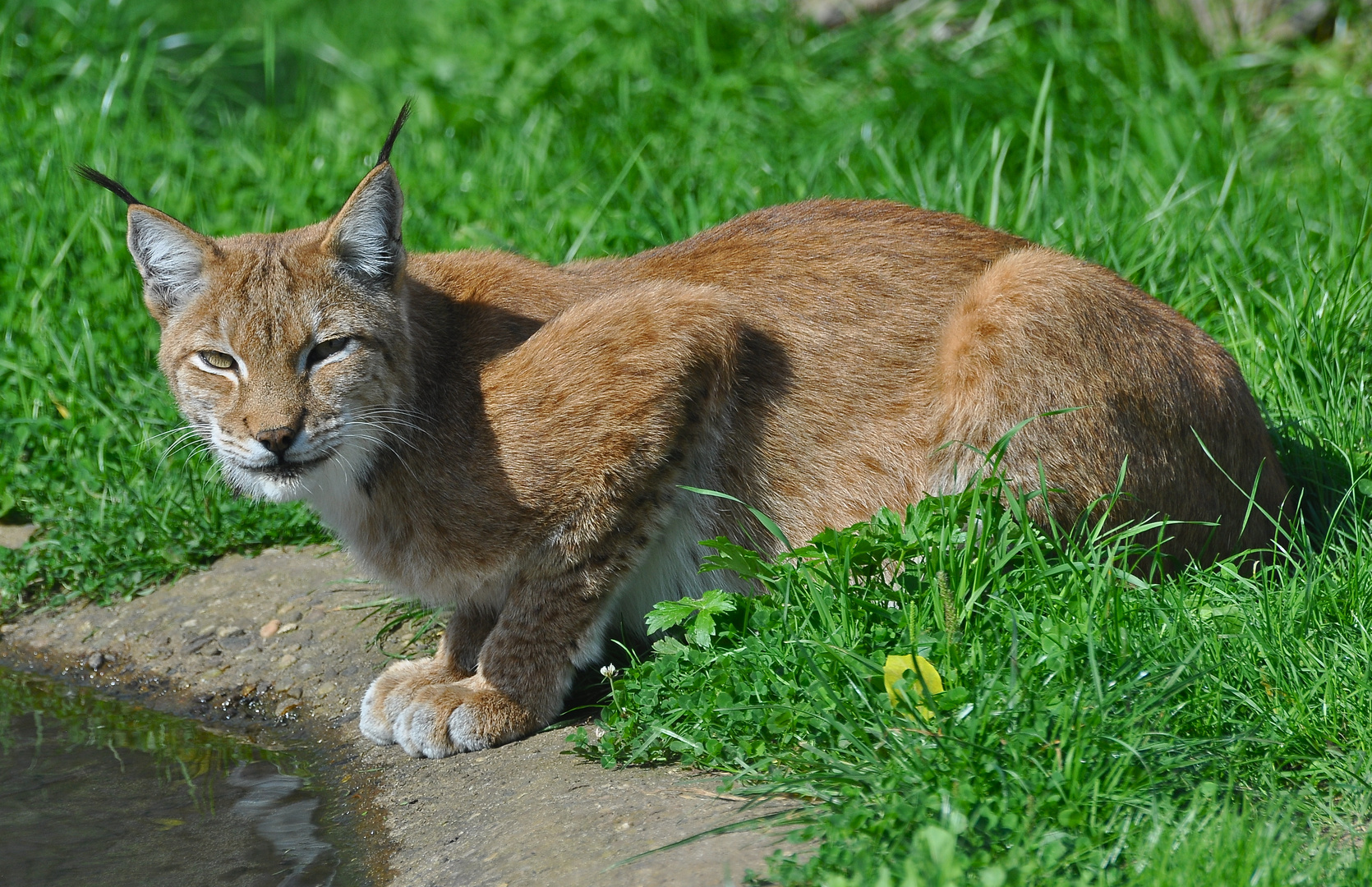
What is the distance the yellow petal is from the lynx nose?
5.50 ft

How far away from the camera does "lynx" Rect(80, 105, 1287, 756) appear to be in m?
3.66

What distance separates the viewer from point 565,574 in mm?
3791

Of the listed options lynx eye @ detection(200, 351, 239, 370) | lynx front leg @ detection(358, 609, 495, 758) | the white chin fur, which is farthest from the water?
lynx eye @ detection(200, 351, 239, 370)

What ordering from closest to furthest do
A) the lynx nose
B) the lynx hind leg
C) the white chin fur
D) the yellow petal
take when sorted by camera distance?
the yellow petal → the lynx nose → the white chin fur → the lynx hind leg

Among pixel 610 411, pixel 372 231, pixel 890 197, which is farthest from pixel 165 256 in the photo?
pixel 890 197

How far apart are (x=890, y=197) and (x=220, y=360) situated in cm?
324

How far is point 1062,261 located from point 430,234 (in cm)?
314

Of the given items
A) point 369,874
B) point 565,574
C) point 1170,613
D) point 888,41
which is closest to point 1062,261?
point 1170,613

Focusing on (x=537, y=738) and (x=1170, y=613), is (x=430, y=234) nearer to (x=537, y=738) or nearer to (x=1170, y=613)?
(x=537, y=738)

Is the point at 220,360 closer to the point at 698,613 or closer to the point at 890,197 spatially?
the point at 698,613

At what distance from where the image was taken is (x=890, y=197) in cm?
584

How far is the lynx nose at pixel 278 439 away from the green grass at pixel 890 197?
1.08 m

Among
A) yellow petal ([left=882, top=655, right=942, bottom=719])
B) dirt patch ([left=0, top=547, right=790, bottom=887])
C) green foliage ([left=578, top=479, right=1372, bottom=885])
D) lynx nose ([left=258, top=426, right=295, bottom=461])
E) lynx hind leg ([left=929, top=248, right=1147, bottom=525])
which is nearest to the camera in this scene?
green foliage ([left=578, top=479, right=1372, bottom=885])

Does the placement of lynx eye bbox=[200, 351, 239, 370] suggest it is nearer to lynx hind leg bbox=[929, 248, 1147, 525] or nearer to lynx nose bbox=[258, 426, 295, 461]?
lynx nose bbox=[258, 426, 295, 461]
